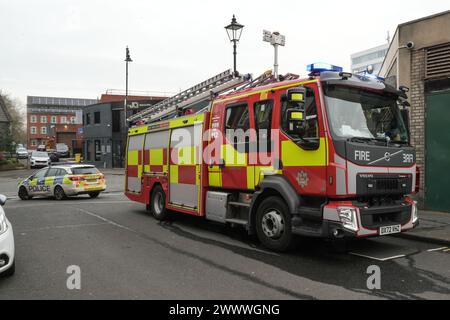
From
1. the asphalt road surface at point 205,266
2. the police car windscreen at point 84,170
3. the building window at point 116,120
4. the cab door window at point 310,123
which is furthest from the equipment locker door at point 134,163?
the building window at point 116,120

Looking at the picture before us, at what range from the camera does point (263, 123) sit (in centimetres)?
697

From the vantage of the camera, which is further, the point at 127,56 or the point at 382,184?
the point at 127,56

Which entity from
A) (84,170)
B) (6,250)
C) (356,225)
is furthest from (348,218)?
(84,170)

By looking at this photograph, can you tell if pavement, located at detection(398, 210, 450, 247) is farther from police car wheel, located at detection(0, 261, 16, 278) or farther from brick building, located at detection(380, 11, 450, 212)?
police car wheel, located at detection(0, 261, 16, 278)

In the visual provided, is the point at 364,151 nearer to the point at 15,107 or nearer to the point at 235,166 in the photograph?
the point at 235,166

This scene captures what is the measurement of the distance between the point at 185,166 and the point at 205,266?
335cm

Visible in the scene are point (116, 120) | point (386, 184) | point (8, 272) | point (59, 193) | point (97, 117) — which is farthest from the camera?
point (97, 117)

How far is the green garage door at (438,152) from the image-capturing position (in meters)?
9.98

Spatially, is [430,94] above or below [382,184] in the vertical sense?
above

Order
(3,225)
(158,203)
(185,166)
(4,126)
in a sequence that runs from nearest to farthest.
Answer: (3,225) → (185,166) → (158,203) → (4,126)

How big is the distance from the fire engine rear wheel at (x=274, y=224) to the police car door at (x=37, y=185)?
11.9 m

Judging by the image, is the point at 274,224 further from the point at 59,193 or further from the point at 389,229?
the point at 59,193

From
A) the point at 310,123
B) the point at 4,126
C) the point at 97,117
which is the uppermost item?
the point at 97,117
